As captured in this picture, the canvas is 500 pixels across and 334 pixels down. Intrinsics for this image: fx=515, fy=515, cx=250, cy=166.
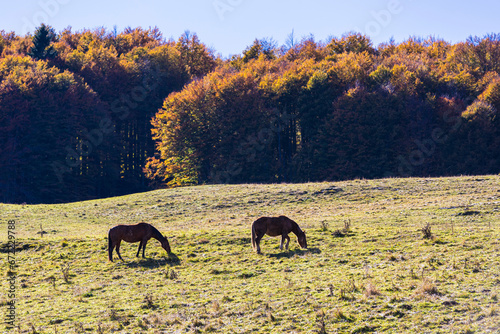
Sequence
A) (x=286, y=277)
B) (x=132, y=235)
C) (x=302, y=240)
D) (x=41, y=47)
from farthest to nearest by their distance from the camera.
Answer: (x=41, y=47), (x=132, y=235), (x=302, y=240), (x=286, y=277)

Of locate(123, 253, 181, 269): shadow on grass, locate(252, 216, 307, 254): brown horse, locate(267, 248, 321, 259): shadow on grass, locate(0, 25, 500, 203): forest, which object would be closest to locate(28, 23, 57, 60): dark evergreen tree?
locate(0, 25, 500, 203): forest

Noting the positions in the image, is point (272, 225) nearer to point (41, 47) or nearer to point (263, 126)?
point (263, 126)

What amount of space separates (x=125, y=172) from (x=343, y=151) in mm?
38038

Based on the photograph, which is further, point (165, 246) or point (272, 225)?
point (165, 246)

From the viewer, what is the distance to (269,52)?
4685 inches

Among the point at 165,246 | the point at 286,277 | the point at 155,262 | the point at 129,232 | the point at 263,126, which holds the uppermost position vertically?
the point at 263,126

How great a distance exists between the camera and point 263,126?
2918 inches

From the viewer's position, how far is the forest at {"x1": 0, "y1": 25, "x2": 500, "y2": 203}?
69.0 m

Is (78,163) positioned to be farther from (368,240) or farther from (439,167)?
(368,240)

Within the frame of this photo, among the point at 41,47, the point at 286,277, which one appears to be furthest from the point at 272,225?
the point at 41,47

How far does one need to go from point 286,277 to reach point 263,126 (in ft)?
184

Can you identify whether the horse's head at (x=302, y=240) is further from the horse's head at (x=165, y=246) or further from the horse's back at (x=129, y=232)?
the horse's back at (x=129, y=232)

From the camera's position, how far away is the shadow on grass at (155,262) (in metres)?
22.5

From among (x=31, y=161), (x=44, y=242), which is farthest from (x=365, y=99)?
(x=44, y=242)
